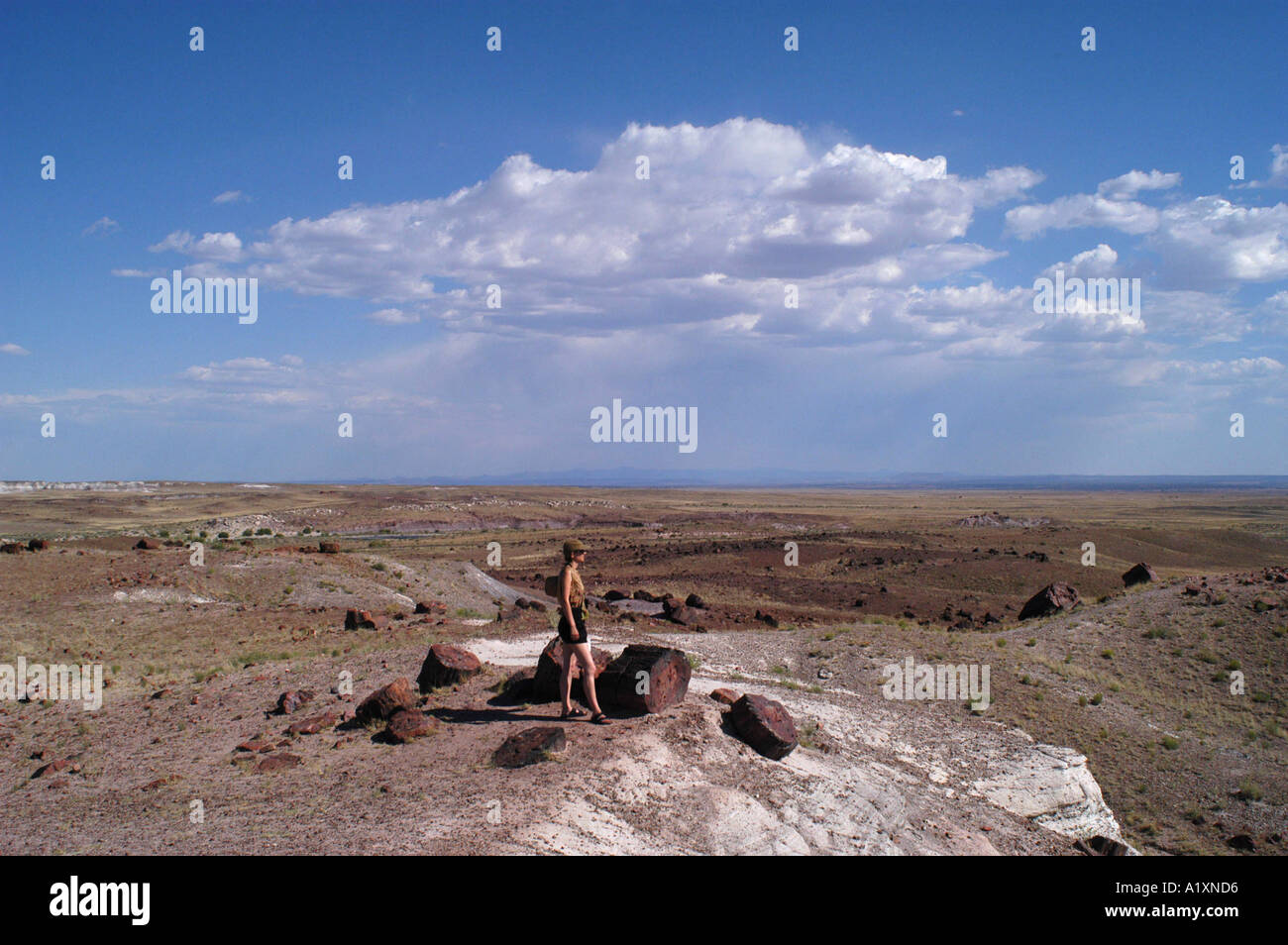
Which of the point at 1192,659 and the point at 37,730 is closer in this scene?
the point at 37,730

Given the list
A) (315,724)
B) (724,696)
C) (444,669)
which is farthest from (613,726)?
(315,724)

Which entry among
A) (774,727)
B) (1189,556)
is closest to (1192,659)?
(774,727)

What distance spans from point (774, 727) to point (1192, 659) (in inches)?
590

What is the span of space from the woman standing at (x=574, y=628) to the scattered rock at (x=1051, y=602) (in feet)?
68.4

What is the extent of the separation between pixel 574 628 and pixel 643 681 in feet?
5.22

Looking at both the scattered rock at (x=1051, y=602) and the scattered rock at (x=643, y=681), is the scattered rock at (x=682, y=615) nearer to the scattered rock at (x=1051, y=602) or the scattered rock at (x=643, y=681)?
the scattered rock at (x=1051, y=602)

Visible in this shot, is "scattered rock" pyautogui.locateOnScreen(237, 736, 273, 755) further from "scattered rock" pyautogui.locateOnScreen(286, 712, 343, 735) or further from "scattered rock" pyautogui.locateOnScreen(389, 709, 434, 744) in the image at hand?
"scattered rock" pyautogui.locateOnScreen(389, 709, 434, 744)

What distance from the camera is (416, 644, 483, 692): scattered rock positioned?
532 inches

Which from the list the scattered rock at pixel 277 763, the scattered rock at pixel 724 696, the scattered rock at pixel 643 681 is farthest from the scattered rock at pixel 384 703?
the scattered rock at pixel 724 696

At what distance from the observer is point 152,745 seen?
11672 millimetres

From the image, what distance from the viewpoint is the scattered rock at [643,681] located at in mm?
11039

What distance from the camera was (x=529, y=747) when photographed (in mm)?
9609

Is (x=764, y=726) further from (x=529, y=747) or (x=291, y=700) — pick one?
(x=291, y=700)
